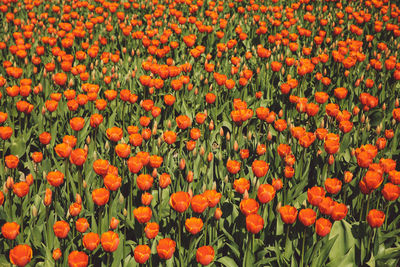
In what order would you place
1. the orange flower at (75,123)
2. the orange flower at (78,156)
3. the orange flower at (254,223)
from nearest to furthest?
the orange flower at (254,223) < the orange flower at (78,156) < the orange flower at (75,123)

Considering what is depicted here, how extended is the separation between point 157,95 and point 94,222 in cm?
216

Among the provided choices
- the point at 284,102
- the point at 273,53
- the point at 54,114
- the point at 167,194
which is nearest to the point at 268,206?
the point at 167,194

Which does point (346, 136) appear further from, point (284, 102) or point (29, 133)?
point (29, 133)

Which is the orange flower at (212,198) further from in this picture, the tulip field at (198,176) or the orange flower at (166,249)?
the orange flower at (166,249)

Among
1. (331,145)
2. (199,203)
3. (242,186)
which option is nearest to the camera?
(199,203)

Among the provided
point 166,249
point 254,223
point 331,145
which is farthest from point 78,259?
point 331,145

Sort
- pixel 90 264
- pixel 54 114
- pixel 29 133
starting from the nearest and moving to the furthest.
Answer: pixel 90 264, pixel 29 133, pixel 54 114

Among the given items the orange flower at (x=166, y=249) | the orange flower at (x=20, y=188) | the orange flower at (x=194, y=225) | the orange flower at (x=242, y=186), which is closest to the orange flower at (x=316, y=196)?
the orange flower at (x=242, y=186)

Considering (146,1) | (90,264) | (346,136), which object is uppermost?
(146,1)

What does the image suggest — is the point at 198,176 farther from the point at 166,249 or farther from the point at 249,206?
the point at 166,249

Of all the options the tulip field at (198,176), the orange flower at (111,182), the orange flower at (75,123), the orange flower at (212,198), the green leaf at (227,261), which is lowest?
the green leaf at (227,261)

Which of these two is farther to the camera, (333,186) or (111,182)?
(333,186)

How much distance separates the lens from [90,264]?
2389mm

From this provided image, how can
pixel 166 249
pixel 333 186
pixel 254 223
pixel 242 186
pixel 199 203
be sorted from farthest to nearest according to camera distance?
pixel 333 186 < pixel 242 186 < pixel 199 203 < pixel 254 223 < pixel 166 249
